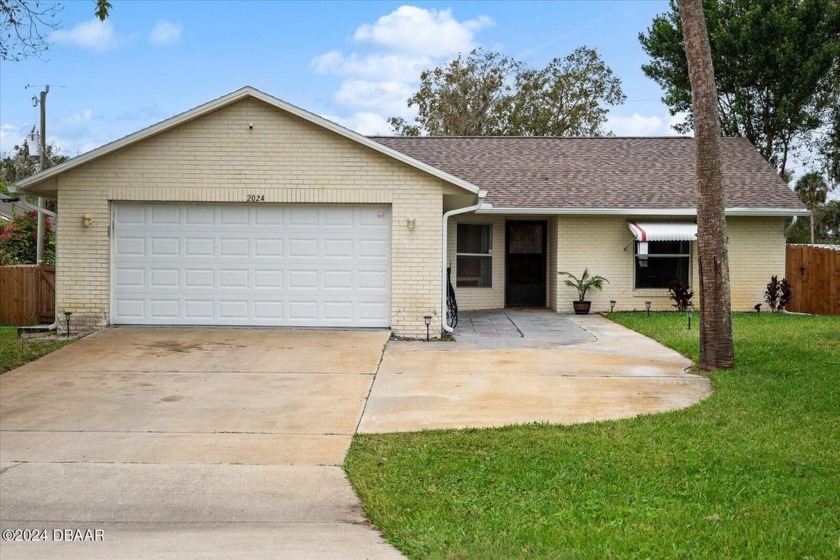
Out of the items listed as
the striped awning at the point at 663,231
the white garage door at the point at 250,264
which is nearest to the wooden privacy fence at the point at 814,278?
the striped awning at the point at 663,231

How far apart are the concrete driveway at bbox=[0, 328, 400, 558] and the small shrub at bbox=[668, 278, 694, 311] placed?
874 cm

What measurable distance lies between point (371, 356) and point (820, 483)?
23.3 ft

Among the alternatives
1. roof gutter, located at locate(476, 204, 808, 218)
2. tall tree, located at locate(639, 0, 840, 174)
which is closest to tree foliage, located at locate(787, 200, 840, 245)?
tall tree, located at locate(639, 0, 840, 174)

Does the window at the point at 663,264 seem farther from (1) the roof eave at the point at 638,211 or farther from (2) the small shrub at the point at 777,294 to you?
(2) the small shrub at the point at 777,294

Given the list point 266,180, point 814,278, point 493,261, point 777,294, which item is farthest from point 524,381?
point 814,278

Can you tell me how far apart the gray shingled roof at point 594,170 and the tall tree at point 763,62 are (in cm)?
928

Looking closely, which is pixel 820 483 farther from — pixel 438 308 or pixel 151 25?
pixel 151 25

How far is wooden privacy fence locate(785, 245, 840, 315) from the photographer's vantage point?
19.7 m

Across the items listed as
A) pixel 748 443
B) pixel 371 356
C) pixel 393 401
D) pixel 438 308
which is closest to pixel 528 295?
pixel 438 308

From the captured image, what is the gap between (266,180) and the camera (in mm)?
14328

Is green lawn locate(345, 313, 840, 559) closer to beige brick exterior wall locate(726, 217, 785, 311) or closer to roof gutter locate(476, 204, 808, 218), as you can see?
roof gutter locate(476, 204, 808, 218)

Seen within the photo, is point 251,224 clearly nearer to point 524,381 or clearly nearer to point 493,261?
point 524,381

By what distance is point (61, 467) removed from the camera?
6820 millimetres

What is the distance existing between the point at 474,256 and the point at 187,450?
1338 centimetres
